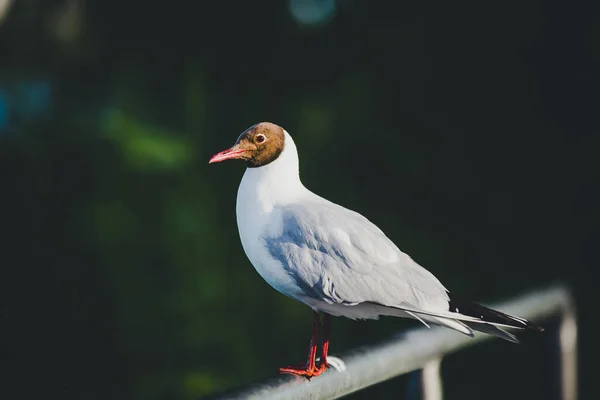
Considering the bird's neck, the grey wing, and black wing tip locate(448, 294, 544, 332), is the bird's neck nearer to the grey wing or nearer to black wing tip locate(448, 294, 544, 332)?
the grey wing

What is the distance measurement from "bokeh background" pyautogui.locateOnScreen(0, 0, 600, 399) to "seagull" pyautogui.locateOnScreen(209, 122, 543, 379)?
1.65 metres

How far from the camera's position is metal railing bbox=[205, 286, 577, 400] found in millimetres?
873

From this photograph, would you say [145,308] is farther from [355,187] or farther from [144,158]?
[355,187]

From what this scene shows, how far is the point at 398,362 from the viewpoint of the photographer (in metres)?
1.01

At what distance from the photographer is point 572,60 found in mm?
2287

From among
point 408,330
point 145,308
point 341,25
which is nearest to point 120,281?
point 145,308

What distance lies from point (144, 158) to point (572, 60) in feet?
4.81

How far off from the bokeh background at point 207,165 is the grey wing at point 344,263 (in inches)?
65.2

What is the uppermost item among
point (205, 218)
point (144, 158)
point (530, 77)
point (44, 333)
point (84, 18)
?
point (84, 18)

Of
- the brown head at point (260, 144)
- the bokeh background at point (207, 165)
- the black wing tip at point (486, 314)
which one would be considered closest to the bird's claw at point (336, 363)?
the black wing tip at point (486, 314)

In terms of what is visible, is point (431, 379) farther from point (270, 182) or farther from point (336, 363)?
point (270, 182)

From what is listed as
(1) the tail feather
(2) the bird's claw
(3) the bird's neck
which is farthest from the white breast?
(1) the tail feather

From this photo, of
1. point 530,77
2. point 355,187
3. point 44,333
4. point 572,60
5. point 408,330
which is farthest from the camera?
point 44,333

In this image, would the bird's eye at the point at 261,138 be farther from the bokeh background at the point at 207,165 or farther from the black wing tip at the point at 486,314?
the bokeh background at the point at 207,165
